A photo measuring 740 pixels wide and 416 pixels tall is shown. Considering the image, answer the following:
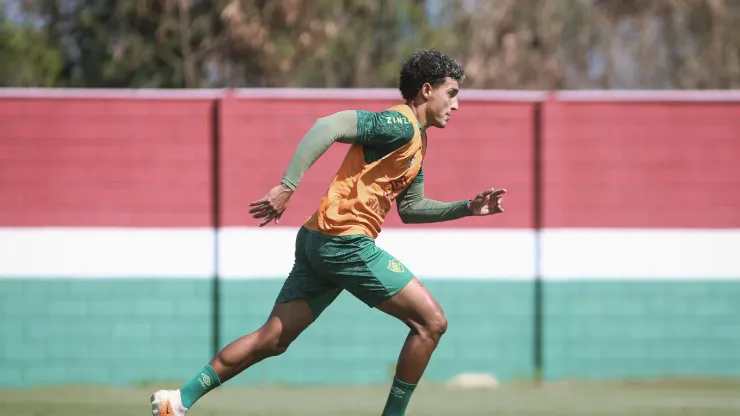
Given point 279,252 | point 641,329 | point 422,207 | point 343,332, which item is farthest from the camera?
point 641,329

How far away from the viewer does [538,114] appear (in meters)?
10.8

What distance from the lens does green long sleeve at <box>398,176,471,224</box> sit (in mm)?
6996

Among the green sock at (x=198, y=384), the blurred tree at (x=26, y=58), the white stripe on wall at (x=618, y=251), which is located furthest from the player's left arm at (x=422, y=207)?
the blurred tree at (x=26, y=58)

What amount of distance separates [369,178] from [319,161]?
415cm

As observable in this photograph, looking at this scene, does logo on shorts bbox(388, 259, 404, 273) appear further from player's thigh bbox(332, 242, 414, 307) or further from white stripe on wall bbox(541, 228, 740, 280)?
white stripe on wall bbox(541, 228, 740, 280)

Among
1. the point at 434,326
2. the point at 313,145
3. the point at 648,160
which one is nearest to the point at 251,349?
the point at 434,326

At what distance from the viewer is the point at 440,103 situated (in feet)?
21.8

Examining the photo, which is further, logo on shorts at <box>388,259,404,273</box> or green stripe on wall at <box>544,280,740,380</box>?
green stripe on wall at <box>544,280,740,380</box>

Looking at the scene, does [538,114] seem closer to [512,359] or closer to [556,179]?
[556,179]

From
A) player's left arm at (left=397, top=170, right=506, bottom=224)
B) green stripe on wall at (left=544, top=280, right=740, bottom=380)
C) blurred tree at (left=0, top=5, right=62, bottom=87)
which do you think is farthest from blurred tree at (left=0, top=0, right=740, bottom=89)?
player's left arm at (left=397, top=170, right=506, bottom=224)

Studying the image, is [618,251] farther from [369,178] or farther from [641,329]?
[369,178]

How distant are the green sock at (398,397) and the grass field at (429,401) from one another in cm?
255

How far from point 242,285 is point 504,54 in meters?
15.6

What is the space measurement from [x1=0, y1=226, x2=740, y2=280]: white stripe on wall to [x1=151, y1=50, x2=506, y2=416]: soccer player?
389 centimetres
